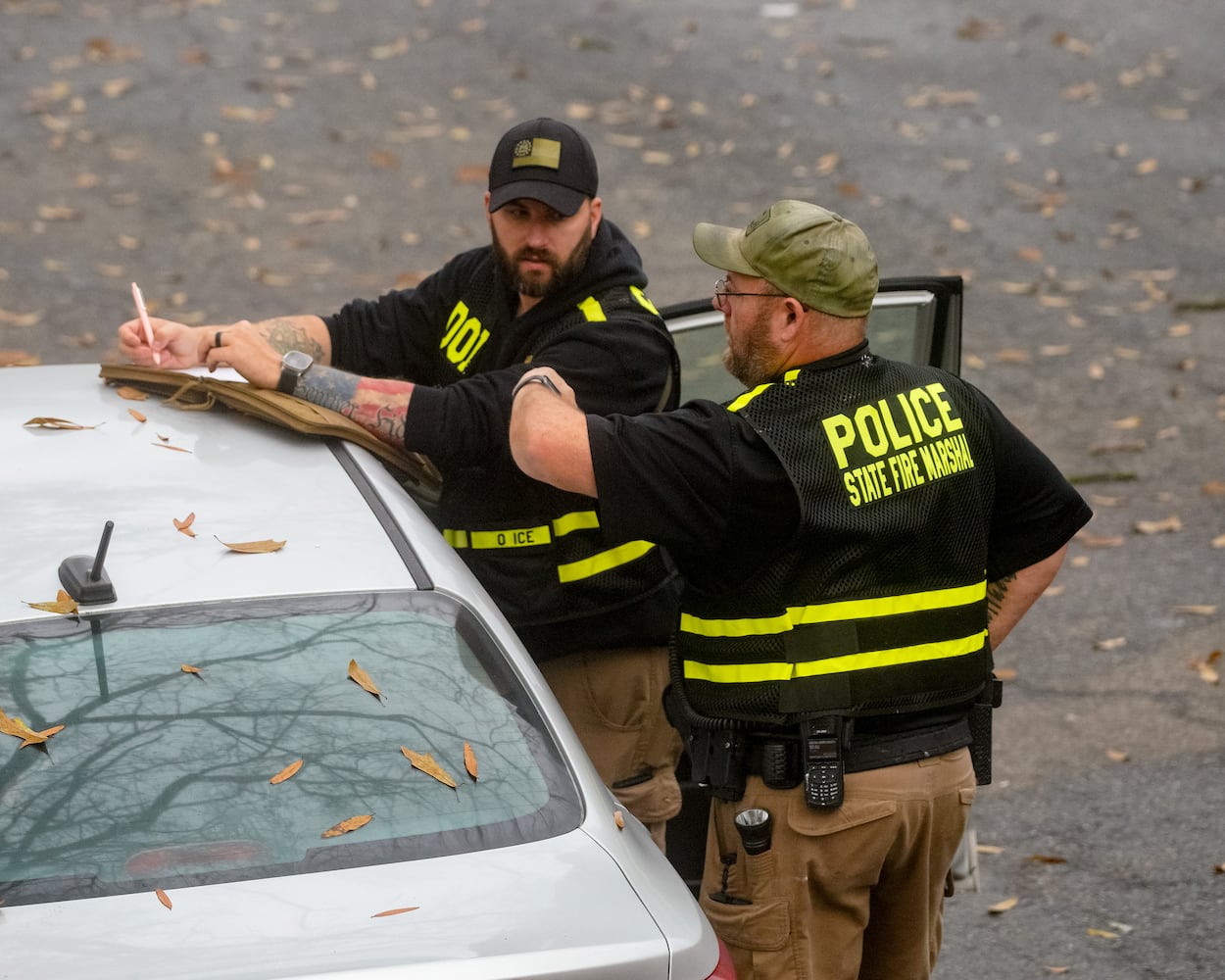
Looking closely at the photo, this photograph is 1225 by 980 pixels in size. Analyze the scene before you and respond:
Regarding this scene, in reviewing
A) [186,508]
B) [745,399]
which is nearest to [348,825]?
[186,508]

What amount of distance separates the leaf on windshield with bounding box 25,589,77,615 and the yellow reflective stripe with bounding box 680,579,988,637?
3.68ft

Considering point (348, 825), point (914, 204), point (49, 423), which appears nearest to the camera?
point (348, 825)

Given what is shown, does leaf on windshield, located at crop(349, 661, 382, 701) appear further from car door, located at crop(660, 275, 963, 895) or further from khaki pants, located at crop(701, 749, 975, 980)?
car door, located at crop(660, 275, 963, 895)

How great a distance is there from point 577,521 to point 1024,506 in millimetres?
975

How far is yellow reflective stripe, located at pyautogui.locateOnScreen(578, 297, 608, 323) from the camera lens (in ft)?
11.8

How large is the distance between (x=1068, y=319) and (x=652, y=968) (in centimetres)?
756

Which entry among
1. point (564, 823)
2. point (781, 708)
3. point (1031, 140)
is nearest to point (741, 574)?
point (781, 708)

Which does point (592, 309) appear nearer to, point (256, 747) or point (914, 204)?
point (256, 747)

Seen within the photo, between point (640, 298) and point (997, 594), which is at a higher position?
point (640, 298)

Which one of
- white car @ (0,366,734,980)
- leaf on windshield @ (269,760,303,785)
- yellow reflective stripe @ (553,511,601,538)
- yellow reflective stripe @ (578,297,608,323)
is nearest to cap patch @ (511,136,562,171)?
yellow reflective stripe @ (578,297,608,323)

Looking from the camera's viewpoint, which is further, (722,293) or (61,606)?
(722,293)

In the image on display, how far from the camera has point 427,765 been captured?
8.52 feet

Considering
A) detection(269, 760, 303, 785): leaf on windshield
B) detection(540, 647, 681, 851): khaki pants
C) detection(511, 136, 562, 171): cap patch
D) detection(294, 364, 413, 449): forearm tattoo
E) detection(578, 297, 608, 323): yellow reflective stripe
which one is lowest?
detection(540, 647, 681, 851): khaki pants

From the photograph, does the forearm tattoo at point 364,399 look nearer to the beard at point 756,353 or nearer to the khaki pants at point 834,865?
the beard at point 756,353
